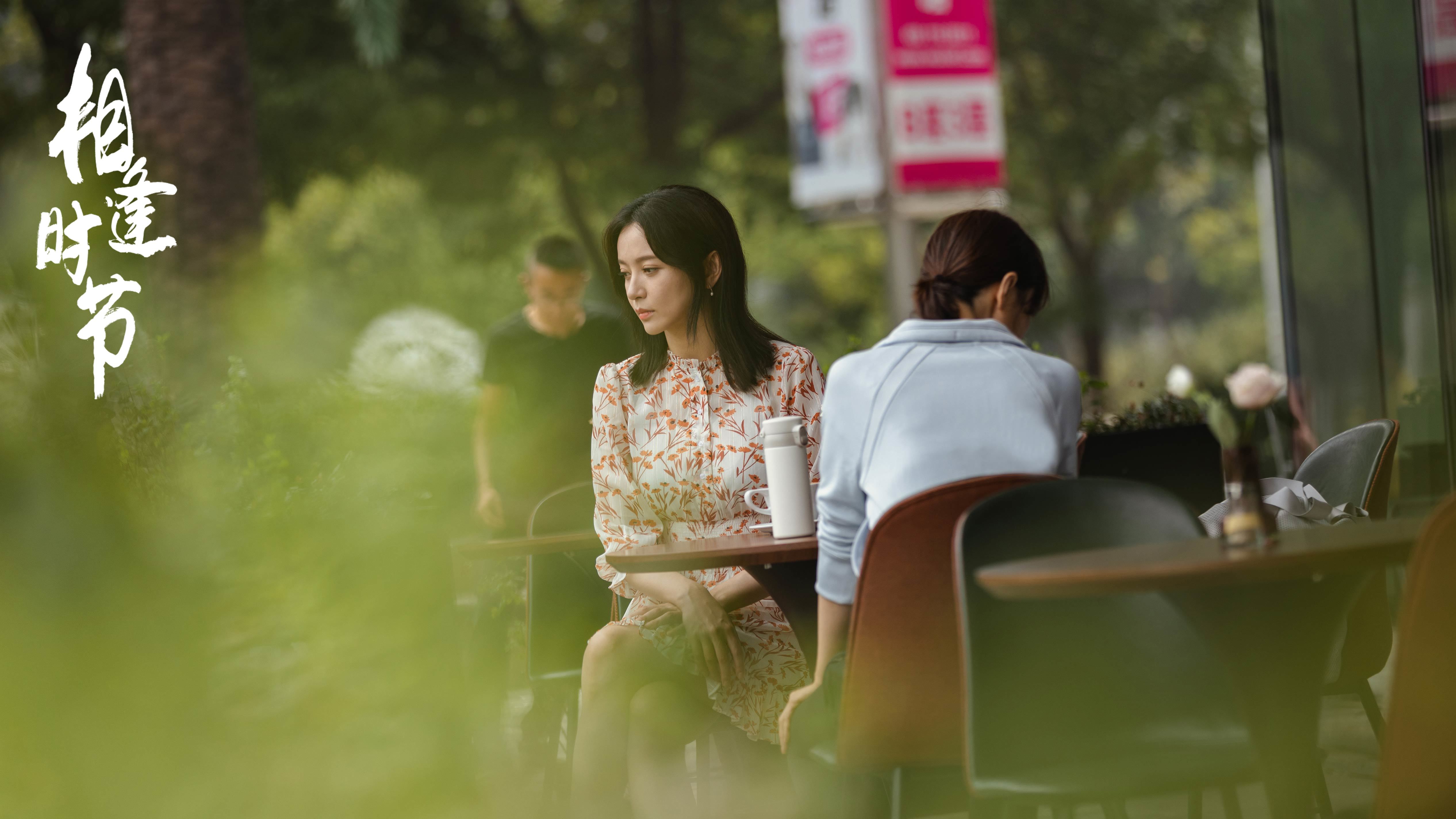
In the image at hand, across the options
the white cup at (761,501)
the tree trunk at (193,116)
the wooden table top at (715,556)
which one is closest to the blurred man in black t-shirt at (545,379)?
the tree trunk at (193,116)

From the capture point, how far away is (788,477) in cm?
250

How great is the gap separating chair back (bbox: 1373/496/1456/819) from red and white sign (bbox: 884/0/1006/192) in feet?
30.9

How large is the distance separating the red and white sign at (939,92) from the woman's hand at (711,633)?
28.1ft

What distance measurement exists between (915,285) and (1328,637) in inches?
32.7

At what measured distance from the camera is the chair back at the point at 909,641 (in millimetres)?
1941

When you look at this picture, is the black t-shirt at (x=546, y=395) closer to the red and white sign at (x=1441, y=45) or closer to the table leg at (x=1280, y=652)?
the red and white sign at (x=1441, y=45)

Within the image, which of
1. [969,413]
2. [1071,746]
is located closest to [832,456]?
[969,413]

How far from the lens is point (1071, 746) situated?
1.99 m

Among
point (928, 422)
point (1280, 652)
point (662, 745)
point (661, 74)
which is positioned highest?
point (661, 74)

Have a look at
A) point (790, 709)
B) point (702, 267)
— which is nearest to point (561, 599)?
point (702, 267)

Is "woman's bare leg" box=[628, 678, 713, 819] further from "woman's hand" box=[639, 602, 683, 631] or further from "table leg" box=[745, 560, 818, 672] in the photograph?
"table leg" box=[745, 560, 818, 672]

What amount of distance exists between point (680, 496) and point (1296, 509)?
121cm

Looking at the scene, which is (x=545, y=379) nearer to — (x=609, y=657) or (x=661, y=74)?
(x=609, y=657)

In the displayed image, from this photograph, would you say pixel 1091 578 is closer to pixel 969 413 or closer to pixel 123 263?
pixel 969 413
